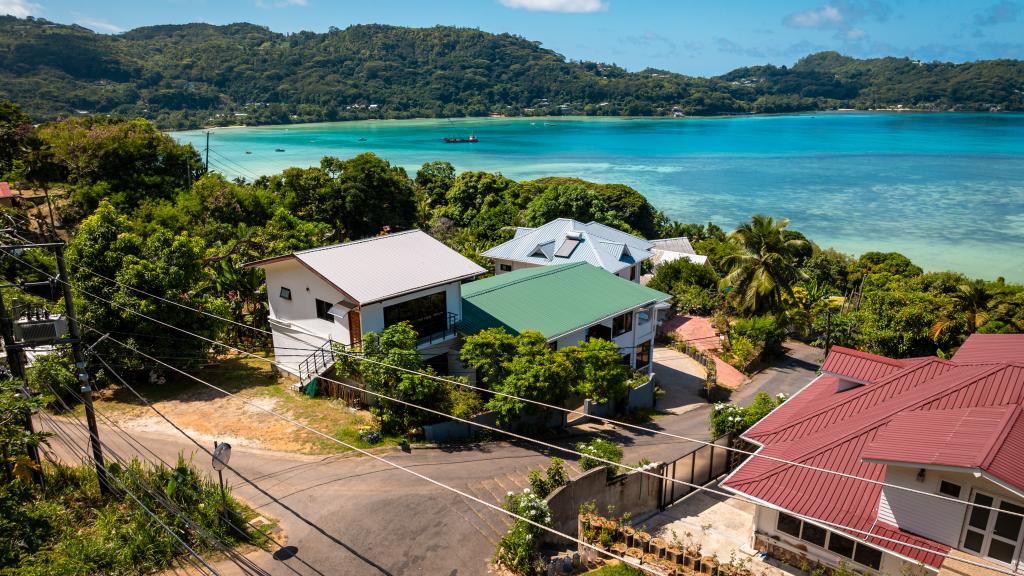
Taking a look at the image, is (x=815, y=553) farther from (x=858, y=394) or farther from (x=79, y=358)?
(x=79, y=358)

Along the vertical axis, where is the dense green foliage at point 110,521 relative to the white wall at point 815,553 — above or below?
above

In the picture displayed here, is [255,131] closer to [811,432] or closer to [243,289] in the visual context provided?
[243,289]

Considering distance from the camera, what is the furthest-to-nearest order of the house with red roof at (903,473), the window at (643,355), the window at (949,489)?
the window at (643,355) → the window at (949,489) → the house with red roof at (903,473)

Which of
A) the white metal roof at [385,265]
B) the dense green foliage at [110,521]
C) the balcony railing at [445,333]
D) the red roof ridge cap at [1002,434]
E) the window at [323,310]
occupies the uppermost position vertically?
the white metal roof at [385,265]

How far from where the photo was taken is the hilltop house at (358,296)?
77.1 feet

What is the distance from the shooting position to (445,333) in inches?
1013

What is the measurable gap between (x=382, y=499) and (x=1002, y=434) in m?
15.0

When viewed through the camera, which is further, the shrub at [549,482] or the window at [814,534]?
the shrub at [549,482]

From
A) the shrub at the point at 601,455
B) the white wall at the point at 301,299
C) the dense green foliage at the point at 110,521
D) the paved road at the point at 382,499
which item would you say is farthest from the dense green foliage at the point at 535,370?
the dense green foliage at the point at 110,521

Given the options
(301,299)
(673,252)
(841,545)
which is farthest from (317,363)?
(673,252)

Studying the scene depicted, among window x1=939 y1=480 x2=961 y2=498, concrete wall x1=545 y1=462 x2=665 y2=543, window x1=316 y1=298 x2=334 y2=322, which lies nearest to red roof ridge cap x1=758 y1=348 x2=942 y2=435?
concrete wall x1=545 y1=462 x2=665 y2=543

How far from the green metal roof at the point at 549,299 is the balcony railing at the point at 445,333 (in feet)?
1.51

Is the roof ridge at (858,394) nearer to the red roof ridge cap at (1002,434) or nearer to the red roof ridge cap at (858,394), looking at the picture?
the red roof ridge cap at (858,394)

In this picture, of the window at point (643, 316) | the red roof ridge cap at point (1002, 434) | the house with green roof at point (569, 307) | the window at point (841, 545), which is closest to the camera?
the red roof ridge cap at point (1002, 434)
